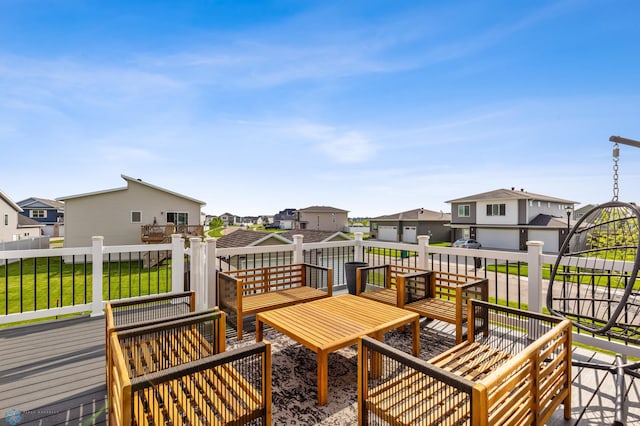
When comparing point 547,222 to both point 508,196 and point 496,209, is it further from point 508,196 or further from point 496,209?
point 496,209

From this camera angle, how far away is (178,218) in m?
19.0

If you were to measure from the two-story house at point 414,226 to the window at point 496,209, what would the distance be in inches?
208

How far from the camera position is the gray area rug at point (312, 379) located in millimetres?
2262

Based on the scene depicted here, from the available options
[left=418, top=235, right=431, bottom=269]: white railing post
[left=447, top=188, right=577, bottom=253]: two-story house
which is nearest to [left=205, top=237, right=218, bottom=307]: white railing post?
[left=418, top=235, right=431, bottom=269]: white railing post

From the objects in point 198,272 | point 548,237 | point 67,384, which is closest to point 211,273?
point 198,272

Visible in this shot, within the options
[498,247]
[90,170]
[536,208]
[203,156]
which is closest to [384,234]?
[498,247]

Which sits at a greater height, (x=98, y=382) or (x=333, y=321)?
(x=333, y=321)

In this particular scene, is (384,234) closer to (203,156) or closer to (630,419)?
(203,156)

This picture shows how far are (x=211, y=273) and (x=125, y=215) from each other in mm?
16593

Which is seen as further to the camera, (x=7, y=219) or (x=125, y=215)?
(x=7, y=219)

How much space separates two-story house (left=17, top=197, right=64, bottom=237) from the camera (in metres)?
35.9

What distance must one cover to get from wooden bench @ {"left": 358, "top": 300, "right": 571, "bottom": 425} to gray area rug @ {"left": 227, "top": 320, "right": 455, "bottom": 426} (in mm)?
468

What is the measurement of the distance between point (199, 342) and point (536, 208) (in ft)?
90.6

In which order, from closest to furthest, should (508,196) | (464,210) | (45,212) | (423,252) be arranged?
1. (423,252)
2. (508,196)
3. (464,210)
4. (45,212)
